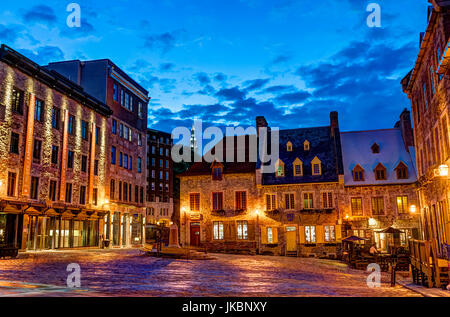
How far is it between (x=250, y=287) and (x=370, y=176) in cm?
2677

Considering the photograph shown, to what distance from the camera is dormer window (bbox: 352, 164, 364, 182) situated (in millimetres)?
36781

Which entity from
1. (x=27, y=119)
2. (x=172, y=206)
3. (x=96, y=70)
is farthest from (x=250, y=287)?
(x=172, y=206)

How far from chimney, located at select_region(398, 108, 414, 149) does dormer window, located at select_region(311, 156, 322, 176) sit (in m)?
7.97

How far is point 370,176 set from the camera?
3672 centimetres

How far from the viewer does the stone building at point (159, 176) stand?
298 feet

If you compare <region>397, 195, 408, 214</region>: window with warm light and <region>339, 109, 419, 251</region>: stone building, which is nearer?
<region>339, 109, 419, 251</region>: stone building

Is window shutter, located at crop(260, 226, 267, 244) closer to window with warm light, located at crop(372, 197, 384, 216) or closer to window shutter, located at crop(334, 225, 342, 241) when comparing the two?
window shutter, located at crop(334, 225, 342, 241)

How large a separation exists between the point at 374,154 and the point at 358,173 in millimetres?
3036

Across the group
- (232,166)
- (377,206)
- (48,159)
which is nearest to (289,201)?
(232,166)

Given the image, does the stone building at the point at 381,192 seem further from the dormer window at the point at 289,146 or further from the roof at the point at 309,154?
the dormer window at the point at 289,146

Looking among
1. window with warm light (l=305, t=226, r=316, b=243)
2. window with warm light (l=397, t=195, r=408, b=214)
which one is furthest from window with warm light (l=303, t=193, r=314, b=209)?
window with warm light (l=397, t=195, r=408, b=214)

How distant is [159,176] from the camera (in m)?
93.3

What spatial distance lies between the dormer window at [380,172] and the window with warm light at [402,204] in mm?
2153
